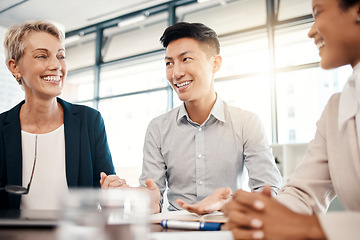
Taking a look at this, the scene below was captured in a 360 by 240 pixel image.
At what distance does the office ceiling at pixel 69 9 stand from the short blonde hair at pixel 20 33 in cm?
458

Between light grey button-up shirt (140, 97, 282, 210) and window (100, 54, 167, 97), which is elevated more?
window (100, 54, 167, 97)

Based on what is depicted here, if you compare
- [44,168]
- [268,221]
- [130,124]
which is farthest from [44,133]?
[130,124]

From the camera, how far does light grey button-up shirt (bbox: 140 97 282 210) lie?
1.56 metres

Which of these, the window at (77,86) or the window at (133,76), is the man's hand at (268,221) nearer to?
the window at (133,76)

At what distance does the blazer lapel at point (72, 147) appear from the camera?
1.53 meters

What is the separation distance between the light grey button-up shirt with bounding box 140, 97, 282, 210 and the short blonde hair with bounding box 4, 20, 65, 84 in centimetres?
86

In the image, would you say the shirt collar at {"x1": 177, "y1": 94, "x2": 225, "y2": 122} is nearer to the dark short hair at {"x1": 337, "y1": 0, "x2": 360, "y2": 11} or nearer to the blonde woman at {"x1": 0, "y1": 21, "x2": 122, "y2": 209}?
the blonde woman at {"x1": 0, "y1": 21, "x2": 122, "y2": 209}

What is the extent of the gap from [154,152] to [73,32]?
6.39m

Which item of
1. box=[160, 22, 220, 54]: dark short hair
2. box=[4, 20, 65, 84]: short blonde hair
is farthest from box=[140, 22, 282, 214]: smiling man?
box=[4, 20, 65, 84]: short blonde hair

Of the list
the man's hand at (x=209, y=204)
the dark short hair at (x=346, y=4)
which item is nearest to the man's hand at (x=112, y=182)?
the man's hand at (x=209, y=204)

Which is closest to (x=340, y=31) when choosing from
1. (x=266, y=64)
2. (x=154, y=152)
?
(x=154, y=152)

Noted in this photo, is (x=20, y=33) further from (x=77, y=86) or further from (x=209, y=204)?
(x=77, y=86)

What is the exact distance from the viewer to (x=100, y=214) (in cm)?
36

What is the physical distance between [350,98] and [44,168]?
1.41 meters
